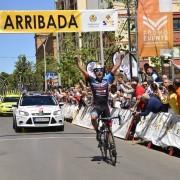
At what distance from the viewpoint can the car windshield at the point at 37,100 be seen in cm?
2312

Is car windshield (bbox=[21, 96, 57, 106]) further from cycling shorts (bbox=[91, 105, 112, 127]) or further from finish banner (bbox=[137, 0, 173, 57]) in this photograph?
cycling shorts (bbox=[91, 105, 112, 127])

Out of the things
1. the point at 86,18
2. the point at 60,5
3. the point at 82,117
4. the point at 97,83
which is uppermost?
the point at 60,5

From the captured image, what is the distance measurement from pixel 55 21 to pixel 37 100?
128 inches

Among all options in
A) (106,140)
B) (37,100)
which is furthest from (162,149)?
(37,100)

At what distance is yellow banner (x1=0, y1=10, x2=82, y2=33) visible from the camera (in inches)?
907

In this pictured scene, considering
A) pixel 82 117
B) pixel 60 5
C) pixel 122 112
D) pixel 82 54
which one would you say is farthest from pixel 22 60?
pixel 122 112

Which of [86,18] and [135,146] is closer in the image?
[135,146]

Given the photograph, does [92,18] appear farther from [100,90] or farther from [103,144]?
[103,144]

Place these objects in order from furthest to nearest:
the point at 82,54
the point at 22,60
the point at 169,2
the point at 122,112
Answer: the point at 22,60 < the point at 82,54 < the point at 169,2 < the point at 122,112

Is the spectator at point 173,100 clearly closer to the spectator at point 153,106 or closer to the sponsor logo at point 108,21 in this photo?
the spectator at point 153,106

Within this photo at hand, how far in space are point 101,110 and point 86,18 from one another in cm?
1188

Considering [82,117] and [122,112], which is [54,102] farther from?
[122,112]

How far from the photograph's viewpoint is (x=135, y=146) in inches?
605

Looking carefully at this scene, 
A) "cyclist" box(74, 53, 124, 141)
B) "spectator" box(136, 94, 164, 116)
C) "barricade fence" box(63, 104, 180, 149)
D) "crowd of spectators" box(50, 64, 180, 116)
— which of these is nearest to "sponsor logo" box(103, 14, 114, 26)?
"crowd of spectators" box(50, 64, 180, 116)
